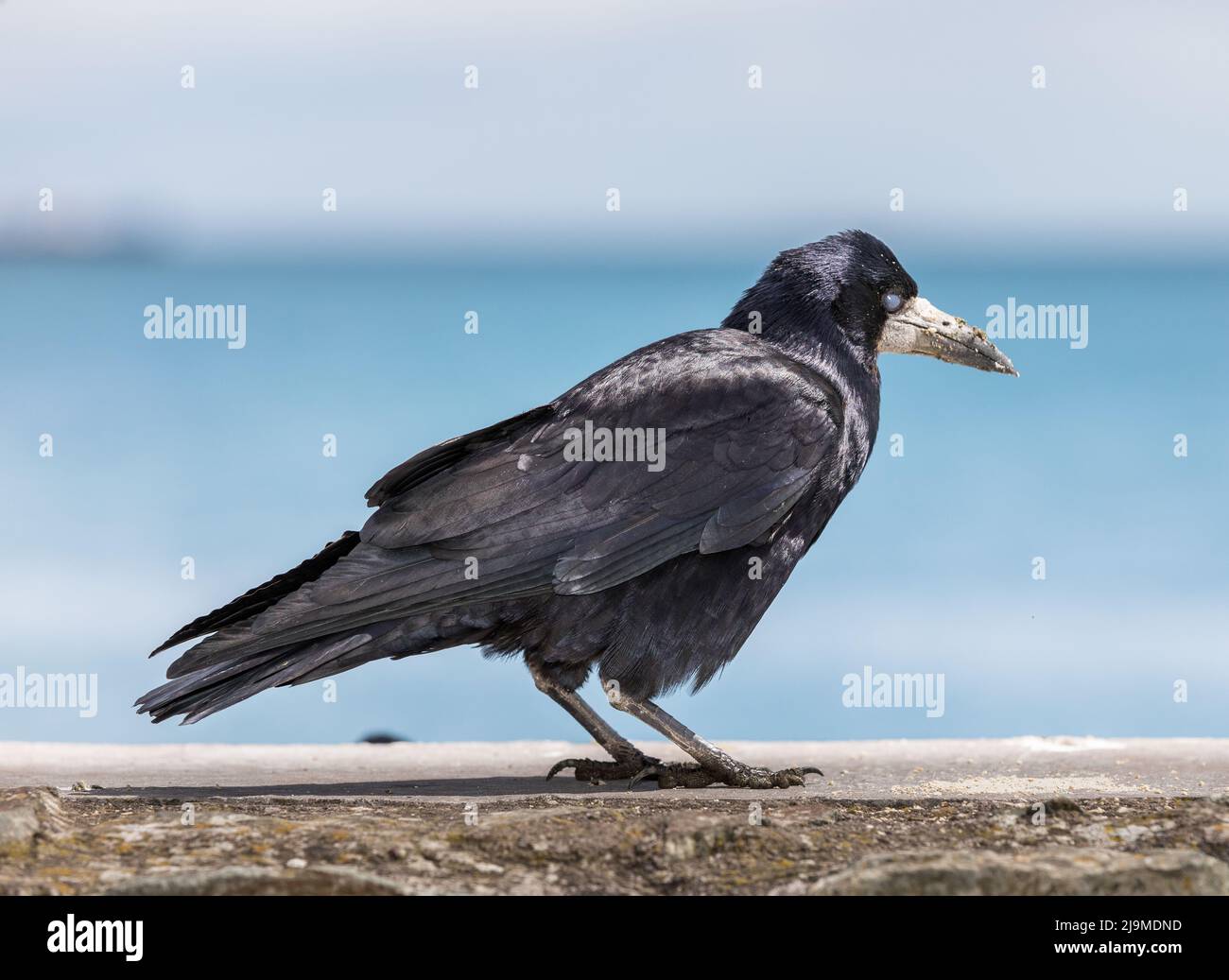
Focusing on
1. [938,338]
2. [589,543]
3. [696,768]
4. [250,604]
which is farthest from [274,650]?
[938,338]

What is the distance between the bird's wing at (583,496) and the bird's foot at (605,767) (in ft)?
2.88

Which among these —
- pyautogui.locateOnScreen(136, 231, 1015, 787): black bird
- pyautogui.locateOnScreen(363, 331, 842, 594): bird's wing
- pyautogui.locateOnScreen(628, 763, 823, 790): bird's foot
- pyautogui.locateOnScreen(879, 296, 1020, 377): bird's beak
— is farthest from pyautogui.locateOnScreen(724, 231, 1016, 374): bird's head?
pyautogui.locateOnScreen(628, 763, 823, 790): bird's foot

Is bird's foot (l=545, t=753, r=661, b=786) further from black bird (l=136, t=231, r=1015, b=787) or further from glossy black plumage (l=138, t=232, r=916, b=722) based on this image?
glossy black plumage (l=138, t=232, r=916, b=722)

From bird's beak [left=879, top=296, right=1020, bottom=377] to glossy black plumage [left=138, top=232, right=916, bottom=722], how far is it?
0.73 m

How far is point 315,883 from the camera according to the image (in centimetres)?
349

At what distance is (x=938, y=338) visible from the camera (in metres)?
6.73

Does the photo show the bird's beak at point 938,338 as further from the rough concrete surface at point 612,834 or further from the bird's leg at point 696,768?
the bird's leg at point 696,768

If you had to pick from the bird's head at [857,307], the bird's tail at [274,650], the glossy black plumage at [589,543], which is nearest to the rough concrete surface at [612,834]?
the bird's tail at [274,650]

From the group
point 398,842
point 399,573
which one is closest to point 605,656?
point 399,573

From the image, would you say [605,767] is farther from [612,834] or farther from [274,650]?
[612,834]

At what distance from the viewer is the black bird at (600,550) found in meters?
5.29

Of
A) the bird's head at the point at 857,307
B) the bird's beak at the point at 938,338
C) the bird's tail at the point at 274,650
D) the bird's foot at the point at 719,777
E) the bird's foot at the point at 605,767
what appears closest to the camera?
the bird's tail at the point at 274,650
